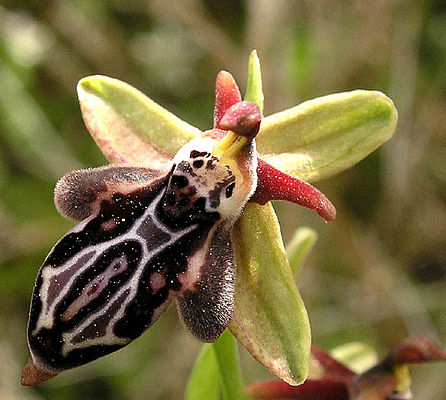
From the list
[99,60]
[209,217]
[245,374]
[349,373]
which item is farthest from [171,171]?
[99,60]

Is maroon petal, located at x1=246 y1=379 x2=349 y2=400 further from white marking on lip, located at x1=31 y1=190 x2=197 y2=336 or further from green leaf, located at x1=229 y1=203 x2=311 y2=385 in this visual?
white marking on lip, located at x1=31 y1=190 x2=197 y2=336

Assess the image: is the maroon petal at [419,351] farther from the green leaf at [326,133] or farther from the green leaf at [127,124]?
the green leaf at [127,124]

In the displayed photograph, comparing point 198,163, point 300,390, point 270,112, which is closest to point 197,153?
point 198,163

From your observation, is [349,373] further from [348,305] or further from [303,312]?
[348,305]

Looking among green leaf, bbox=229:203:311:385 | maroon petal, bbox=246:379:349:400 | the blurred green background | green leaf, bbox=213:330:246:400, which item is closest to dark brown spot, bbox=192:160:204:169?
green leaf, bbox=229:203:311:385

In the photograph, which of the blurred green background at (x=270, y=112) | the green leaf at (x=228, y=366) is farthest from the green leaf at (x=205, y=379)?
the blurred green background at (x=270, y=112)

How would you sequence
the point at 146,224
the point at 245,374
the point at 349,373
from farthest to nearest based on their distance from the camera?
1. the point at 245,374
2. the point at 349,373
3. the point at 146,224
